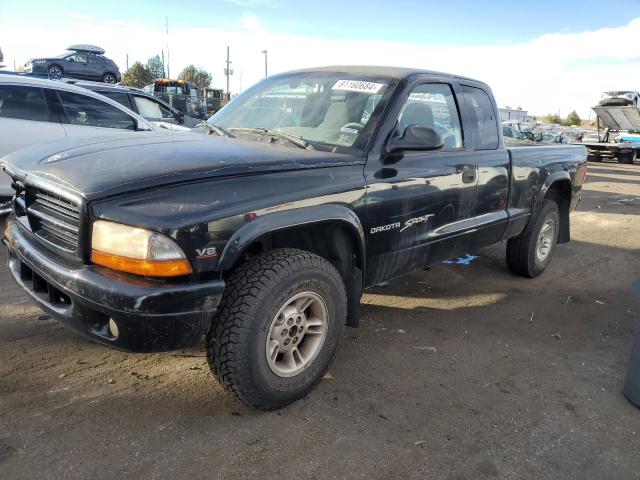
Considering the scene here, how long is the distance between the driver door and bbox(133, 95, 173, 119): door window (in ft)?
23.2

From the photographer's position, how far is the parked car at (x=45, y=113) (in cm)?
605

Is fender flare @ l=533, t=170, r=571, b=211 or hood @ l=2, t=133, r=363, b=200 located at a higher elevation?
hood @ l=2, t=133, r=363, b=200

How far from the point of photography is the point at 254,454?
2.39 meters

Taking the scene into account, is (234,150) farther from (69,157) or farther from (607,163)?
(607,163)

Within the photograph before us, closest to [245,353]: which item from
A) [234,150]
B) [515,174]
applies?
[234,150]

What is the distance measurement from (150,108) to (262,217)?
8.16 metres

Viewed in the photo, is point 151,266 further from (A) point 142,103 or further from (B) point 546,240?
(A) point 142,103

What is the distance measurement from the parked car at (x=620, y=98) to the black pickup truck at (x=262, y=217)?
779 inches

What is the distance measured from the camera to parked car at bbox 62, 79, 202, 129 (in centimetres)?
895

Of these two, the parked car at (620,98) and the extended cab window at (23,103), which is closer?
the extended cab window at (23,103)

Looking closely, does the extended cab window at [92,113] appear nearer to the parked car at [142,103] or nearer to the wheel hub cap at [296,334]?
the parked car at [142,103]

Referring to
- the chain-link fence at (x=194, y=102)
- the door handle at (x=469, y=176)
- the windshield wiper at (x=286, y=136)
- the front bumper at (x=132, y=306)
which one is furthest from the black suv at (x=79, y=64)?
the front bumper at (x=132, y=306)

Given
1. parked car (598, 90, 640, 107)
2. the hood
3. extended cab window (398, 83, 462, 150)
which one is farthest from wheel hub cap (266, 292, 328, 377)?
parked car (598, 90, 640, 107)

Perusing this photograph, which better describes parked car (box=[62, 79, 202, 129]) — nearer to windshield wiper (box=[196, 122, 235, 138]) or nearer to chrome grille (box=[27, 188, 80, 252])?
windshield wiper (box=[196, 122, 235, 138])
